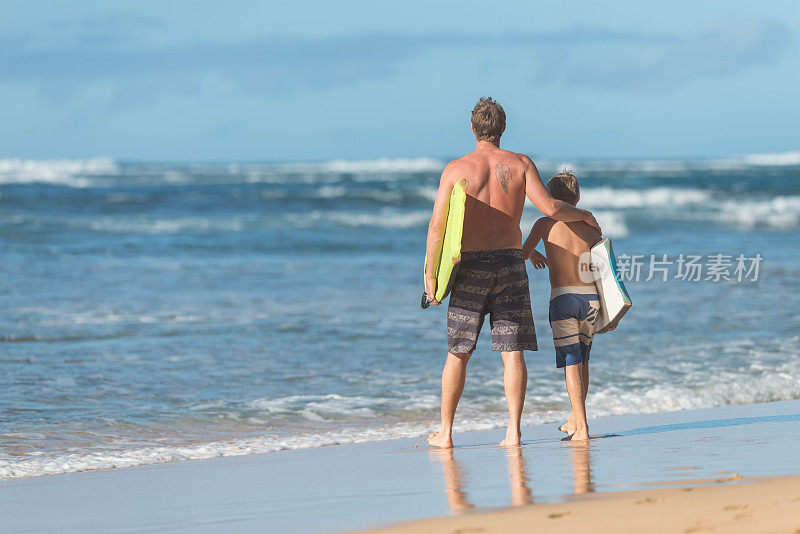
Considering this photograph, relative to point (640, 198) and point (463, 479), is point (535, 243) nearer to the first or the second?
point (463, 479)

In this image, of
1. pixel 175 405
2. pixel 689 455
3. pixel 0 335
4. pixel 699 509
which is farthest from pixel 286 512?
pixel 0 335

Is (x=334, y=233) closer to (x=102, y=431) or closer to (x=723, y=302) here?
(x=723, y=302)

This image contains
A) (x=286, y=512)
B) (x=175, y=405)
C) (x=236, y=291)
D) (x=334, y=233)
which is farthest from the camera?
(x=334, y=233)

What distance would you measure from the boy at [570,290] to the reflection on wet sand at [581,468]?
27 cm

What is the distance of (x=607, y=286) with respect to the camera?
4684 mm

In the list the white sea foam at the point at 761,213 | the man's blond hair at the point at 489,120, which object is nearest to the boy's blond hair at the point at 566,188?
the man's blond hair at the point at 489,120

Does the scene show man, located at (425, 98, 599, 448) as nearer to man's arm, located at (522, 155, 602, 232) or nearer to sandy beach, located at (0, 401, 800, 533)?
man's arm, located at (522, 155, 602, 232)

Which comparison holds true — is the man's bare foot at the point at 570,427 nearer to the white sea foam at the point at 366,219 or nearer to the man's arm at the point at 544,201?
the man's arm at the point at 544,201

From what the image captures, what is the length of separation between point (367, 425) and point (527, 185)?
1.97m

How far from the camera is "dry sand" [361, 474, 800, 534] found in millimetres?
2885

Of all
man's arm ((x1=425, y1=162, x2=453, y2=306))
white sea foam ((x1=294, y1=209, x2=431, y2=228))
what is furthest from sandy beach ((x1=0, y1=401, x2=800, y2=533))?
white sea foam ((x1=294, y1=209, x2=431, y2=228))

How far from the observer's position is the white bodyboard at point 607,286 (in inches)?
183

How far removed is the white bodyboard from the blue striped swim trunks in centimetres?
3

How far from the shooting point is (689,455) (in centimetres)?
419
